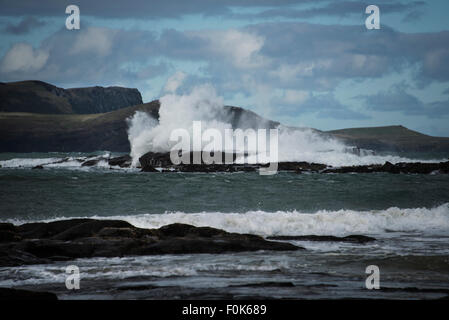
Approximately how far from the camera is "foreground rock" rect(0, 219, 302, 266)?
14.2 metres

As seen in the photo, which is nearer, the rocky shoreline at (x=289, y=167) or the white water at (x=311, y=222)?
the white water at (x=311, y=222)

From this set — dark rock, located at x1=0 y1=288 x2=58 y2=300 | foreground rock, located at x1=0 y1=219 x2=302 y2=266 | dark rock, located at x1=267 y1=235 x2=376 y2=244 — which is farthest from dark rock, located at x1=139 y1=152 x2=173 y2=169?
dark rock, located at x1=0 y1=288 x2=58 y2=300

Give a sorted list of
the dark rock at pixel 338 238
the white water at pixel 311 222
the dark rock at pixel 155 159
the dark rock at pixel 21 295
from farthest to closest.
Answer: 1. the dark rock at pixel 155 159
2. the white water at pixel 311 222
3. the dark rock at pixel 338 238
4. the dark rock at pixel 21 295

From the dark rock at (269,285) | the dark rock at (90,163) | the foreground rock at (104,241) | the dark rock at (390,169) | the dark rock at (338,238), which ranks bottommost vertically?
the dark rock at (269,285)

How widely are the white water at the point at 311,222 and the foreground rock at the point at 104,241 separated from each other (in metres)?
4.32

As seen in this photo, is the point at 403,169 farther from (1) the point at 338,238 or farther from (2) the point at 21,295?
(2) the point at 21,295

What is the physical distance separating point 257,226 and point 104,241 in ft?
23.1

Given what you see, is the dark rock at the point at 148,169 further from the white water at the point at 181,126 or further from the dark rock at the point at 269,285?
the dark rock at the point at 269,285

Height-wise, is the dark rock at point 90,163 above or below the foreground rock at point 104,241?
above

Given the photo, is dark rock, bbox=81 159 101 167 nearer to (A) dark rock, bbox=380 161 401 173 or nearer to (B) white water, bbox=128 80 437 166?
(B) white water, bbox=128 80 437 166

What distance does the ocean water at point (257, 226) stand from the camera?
1090 centimetres

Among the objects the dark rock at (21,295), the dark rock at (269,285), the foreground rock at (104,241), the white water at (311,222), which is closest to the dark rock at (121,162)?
the white water at (311,222)

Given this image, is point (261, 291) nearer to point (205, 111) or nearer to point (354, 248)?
point (354, 248)
